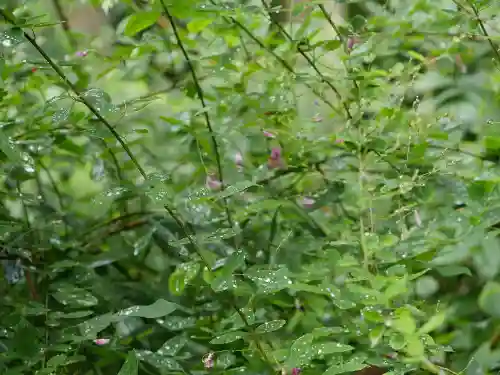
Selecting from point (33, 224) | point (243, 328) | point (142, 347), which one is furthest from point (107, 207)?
point (243, 328)

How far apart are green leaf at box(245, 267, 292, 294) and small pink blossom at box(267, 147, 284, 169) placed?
0.28 metres

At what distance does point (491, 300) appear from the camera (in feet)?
2.46

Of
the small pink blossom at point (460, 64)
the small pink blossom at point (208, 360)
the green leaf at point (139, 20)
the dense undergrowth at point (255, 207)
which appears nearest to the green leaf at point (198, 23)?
the dense undergrowth at point (255, 207)

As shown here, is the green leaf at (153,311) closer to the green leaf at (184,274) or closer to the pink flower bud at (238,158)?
the green leaf at (184,274)

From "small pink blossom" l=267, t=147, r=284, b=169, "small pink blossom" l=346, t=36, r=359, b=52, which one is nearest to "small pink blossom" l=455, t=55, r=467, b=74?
"small pink blossom" l=346, t=36, r=359, b=52

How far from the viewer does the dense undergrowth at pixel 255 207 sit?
0.55 metres

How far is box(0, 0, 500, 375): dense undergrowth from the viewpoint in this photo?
552 millimetres

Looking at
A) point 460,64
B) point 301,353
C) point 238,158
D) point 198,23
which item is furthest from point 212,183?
point 460,64

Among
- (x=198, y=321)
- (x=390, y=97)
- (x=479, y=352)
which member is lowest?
(x=479, y=352)

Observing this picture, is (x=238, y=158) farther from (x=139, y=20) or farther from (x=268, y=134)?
(x=139, y=20)

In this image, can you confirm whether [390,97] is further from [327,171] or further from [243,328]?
[243,328]

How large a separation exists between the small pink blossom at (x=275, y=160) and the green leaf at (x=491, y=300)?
Answer: 304 mm

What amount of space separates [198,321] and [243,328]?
0.09 meters

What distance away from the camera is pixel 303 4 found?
65cm
